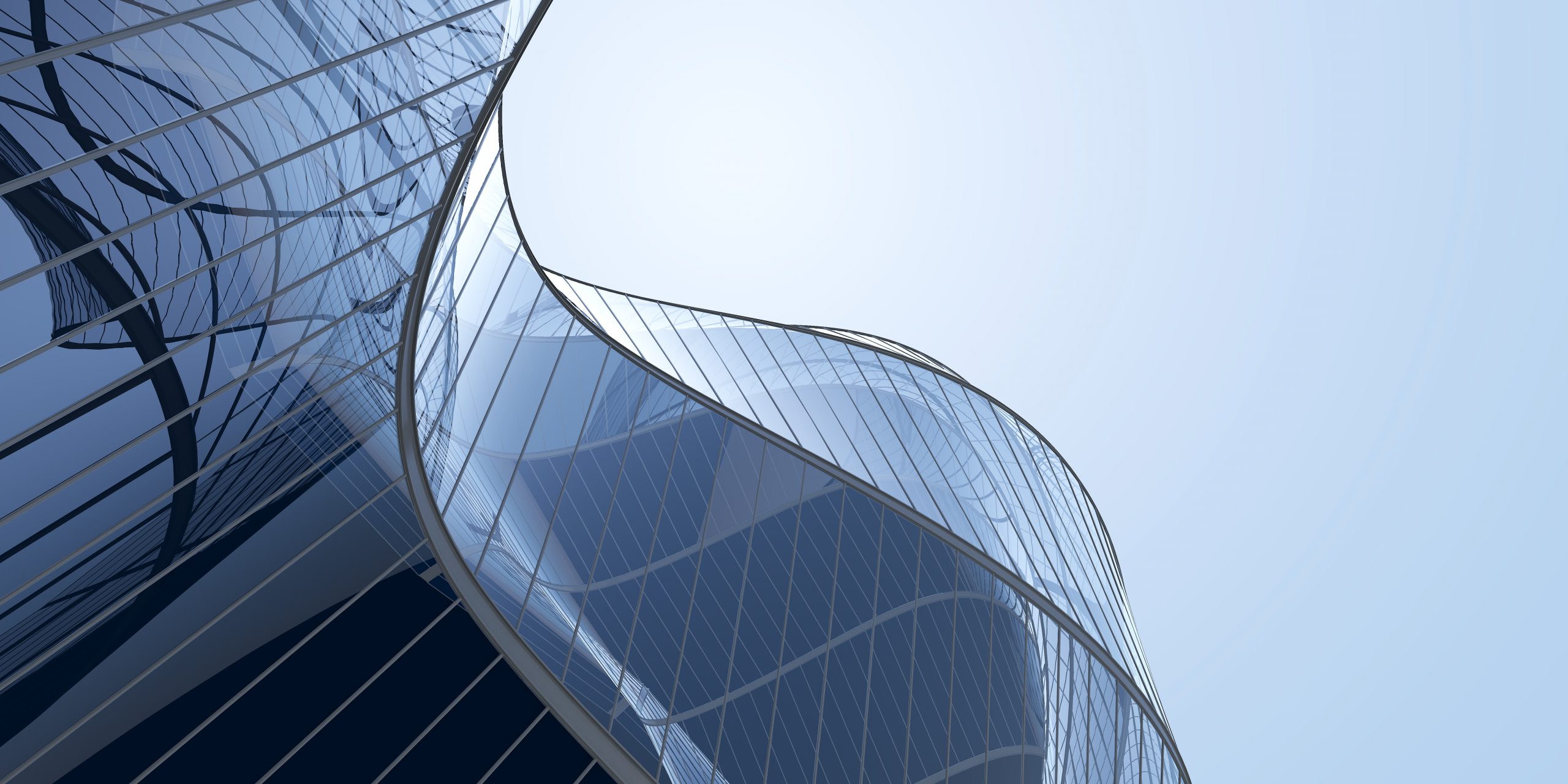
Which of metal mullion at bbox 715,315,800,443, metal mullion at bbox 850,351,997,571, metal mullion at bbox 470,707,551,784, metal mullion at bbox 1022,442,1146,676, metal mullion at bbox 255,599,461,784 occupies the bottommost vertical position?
metal mullion at bbox 1022,442,1146,676

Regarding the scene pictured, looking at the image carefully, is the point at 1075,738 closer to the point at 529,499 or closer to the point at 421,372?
the point at 529,499

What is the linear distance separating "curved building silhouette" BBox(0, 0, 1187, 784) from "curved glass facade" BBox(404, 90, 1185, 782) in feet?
0.13

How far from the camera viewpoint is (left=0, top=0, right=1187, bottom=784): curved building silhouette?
12.9 ft

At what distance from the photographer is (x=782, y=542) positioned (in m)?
10.1

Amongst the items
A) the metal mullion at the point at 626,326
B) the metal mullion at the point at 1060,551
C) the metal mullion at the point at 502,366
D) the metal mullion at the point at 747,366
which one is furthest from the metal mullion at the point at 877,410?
the metal mullion at the point at 502,366

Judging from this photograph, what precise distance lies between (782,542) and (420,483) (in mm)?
5718

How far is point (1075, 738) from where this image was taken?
7246 millimetres

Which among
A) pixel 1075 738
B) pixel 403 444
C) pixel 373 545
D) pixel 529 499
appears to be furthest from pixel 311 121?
pixel 1075 738

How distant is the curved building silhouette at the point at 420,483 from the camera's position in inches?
155

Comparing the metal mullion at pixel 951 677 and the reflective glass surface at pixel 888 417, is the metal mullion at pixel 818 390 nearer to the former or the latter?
the reflective glass surface at pixel 888 417

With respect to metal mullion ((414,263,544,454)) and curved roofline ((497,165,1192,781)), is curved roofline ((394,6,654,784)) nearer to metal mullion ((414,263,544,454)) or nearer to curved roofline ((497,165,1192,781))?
metal mullion ((414,263,544,454))

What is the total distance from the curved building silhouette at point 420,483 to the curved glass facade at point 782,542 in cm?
4

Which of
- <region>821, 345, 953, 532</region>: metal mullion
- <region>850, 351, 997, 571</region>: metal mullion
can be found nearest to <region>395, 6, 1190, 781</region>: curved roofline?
<region>850, 351, 997, 571</region>: metal mullion

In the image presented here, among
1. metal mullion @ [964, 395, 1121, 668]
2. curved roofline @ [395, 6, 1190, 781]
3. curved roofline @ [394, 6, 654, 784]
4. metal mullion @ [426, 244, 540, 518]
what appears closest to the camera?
curved roofline @ [395, 6, 1190, 781]
